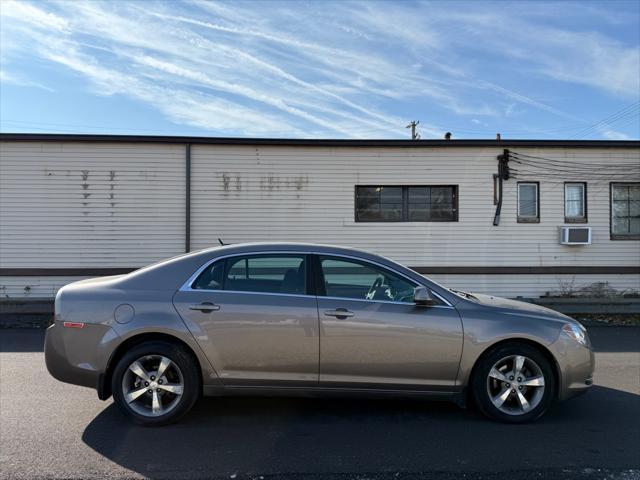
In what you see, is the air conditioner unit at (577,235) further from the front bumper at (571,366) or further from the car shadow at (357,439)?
the front bumper at (571,366)

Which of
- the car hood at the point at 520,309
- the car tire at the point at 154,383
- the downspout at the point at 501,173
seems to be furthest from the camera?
the downspout at the point at 501,173

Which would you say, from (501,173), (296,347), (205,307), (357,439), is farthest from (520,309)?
(501,173)

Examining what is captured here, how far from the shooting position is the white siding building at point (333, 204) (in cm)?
1120

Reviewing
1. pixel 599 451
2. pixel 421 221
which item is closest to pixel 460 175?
pixel 421 221

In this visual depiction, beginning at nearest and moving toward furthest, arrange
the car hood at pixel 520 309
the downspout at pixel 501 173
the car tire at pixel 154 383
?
the car tire at pixel 154 383, the car hood at pixel 520 309, the downspout at pixel 501 173

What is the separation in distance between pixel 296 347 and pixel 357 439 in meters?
0.90

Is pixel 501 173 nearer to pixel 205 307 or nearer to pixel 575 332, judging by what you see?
pixel 575 332

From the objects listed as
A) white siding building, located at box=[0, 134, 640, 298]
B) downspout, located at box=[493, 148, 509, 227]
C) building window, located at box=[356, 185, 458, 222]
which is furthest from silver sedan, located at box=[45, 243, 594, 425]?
downspout, located at box=[493, 148, 509, 227]

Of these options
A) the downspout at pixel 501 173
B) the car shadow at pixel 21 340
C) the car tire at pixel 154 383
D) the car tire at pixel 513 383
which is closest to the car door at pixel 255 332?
the car tire at pixel 154 383

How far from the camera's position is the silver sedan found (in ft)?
14.6

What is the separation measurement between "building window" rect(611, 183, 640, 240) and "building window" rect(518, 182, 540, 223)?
175 cm

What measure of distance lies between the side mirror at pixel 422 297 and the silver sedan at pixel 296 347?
1 centimetres

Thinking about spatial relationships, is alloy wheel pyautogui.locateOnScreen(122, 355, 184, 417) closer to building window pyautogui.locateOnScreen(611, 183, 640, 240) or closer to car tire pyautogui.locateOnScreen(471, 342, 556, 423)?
car tire pyautogui.locateOnScreen(471, 342, 556, 423)

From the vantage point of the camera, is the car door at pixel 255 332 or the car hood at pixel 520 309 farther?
the car hood at pixel 520 309
